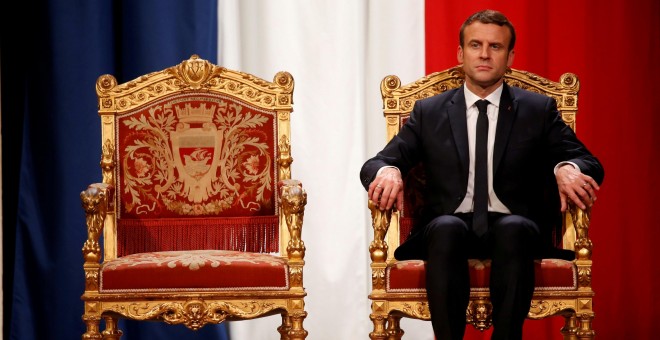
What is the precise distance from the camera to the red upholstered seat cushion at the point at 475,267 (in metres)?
2.77

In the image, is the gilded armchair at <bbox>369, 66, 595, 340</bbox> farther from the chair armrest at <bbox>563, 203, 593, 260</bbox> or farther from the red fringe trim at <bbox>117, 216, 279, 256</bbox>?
the red fringe trim at <bbox>117, 216, 279, 256</bbox>

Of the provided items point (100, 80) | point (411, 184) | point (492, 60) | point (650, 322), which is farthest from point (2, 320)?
point (650, 322)

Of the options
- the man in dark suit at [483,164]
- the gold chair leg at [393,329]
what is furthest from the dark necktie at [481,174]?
the gold chair leg at [393,329]

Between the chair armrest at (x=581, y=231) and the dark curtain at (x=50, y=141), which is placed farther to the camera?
the dark curtain at (x=50, y=141)

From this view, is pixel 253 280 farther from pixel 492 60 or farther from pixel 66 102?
pixel 66 102

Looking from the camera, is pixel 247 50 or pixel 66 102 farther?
pixel 247 50

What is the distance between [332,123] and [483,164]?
4.06 ft

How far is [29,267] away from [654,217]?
2.62 meters

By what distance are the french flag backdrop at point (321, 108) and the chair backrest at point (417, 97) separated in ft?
2.10

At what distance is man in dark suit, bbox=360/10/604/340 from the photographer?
2.69 metres

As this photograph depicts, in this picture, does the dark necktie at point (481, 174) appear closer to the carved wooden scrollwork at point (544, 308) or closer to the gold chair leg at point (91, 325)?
the carved wooden scrollwork at point (544, 308)

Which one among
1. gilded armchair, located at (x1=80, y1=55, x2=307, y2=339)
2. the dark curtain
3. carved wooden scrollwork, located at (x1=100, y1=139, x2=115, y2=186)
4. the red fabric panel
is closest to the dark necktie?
gilded armchair, located at (x1=80, y1=55, x2=307, y2=339)

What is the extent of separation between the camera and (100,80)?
3.35m

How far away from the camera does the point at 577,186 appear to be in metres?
2.74
